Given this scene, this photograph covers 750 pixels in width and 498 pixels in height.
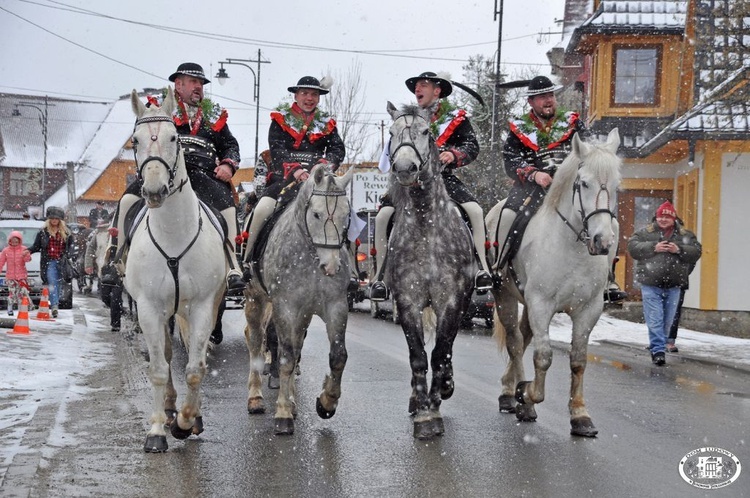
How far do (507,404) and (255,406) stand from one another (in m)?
2.33

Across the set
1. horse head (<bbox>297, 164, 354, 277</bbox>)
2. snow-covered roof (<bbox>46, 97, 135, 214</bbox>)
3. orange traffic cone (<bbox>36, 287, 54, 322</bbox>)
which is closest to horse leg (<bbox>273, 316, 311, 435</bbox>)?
horse head (<bbox>297, 164, 354, 277</bbox>)

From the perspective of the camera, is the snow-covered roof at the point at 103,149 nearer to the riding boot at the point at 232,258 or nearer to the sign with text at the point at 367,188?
the sign with text at the point at 367,188

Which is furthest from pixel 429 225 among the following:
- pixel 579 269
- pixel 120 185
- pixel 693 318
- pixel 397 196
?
pixel 120 185

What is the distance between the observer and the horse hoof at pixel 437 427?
7918 mm

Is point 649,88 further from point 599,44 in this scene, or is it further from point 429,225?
point 429,225

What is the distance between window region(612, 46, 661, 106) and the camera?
94.6 feet

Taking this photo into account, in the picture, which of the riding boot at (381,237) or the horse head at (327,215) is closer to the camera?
the horse head at (327,215)

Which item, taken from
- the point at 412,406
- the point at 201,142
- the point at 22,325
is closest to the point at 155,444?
the point at 412,406

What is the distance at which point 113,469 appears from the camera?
6.86 m

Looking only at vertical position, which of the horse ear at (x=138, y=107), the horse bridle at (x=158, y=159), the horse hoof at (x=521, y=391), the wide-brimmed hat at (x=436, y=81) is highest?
the wide-brimmed hat at (x=436, y=81)

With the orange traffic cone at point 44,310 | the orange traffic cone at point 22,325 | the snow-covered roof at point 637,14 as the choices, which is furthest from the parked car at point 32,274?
the snow-covered roof at point 637,14

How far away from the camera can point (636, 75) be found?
29031 mm

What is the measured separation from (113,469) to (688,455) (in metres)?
4.08

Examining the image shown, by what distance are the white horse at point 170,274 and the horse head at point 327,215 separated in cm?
86
